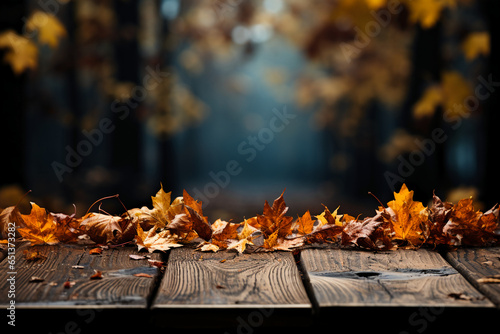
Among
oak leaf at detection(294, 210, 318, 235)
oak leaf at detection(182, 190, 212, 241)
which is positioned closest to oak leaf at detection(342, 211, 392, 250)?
oak leaf at detection(294, 210, 318, 235)

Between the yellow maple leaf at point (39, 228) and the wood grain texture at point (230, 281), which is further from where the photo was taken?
the yellow maple leaf at point (39, 228)

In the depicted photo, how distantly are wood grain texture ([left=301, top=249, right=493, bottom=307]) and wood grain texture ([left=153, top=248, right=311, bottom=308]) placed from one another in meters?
0.07

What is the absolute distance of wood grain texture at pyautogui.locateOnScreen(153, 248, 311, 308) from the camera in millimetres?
1277

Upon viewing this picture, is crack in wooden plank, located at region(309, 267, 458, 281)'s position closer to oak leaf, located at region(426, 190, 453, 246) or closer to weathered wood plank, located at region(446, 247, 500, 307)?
weathered wood plank, located at region(446, 247, 500, 307)

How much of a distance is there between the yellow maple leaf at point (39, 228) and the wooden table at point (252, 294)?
7.7 inches

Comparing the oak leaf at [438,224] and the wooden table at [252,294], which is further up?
the oak leaf at [438,224]

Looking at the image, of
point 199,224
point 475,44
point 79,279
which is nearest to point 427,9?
point 475,44

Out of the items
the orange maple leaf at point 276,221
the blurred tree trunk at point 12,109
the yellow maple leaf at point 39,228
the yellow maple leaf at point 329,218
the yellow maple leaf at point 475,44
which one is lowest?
the yellow maple leaf at point 39,228

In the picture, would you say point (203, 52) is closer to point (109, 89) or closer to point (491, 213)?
point (109, 89)

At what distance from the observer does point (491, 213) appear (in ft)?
6.33

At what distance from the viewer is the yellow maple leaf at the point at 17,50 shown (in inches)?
151

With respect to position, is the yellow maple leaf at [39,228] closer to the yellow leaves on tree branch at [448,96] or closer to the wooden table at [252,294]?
the wooden table at [252,294]

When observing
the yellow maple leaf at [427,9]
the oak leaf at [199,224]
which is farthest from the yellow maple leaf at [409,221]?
the yellow maple leaf at [427,9]
